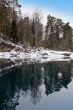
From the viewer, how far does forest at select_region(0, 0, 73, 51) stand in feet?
308

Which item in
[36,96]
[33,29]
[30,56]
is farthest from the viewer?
[33,29]

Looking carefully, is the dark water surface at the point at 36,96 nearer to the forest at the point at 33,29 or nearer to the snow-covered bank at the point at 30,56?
the snow-covered bank at the point at 30,56

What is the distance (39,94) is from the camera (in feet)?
88.3

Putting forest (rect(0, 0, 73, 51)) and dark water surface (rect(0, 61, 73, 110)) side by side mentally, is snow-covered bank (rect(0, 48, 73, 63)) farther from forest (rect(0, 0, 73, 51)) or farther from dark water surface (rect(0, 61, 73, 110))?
dark water surface (rect(0, 61, 73, 110))

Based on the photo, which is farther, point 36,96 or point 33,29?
point 33,29

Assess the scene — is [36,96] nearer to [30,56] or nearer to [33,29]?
[30,56]

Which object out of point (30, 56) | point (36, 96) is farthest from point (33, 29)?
point (36, 96)

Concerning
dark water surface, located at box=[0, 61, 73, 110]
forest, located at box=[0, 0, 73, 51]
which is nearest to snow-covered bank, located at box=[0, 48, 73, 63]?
forest, located at box=[0, 0, 73, 51]

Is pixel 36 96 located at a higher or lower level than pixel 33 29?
lower

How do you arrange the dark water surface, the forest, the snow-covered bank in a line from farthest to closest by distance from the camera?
the forest
the snow-covered bank
the dark water surface

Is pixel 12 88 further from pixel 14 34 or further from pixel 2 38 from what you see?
pixel 14 34

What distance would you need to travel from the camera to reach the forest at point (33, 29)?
93.8m

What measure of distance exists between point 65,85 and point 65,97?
22.3 feet

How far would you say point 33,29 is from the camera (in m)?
116
